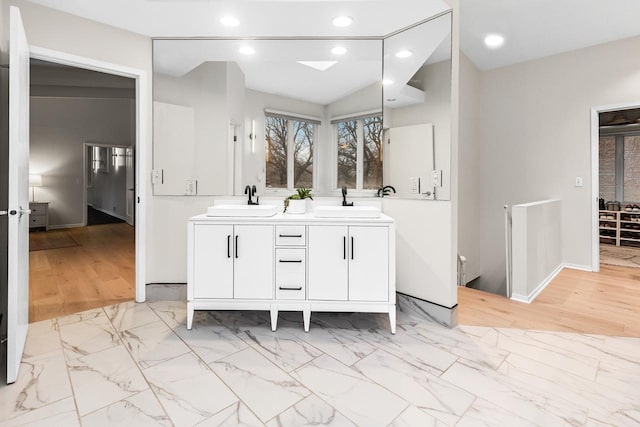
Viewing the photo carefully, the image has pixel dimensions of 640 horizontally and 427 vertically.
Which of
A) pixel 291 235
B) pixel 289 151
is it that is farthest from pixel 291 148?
pixel 291 235

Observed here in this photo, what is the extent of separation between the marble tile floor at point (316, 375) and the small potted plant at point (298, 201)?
807 millimetres

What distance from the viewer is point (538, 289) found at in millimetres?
3240

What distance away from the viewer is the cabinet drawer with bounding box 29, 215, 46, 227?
20.8ft

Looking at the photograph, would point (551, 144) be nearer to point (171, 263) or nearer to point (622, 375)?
point (622, 375)

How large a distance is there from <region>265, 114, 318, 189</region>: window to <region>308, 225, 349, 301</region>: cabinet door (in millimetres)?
635

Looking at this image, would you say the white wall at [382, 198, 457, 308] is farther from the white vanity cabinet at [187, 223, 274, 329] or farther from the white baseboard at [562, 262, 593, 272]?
the white baseboard at [562, 262, 593, 272]

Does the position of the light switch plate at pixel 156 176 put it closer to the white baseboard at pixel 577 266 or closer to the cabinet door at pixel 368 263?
the cabinet door at pixel 368 263

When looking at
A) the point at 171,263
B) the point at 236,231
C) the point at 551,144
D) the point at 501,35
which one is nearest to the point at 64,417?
the point at 236,231

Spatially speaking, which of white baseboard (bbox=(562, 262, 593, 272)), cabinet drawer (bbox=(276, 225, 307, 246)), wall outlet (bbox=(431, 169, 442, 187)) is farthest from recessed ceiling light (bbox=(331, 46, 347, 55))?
white baseboard (bbox=(562, 262, 593, 272))

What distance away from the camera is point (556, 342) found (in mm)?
2102

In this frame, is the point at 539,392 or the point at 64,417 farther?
the point at 539,392

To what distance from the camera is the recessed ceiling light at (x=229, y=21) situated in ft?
7.67

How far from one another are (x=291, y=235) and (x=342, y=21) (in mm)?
1504

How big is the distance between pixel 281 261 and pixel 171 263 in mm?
1174
